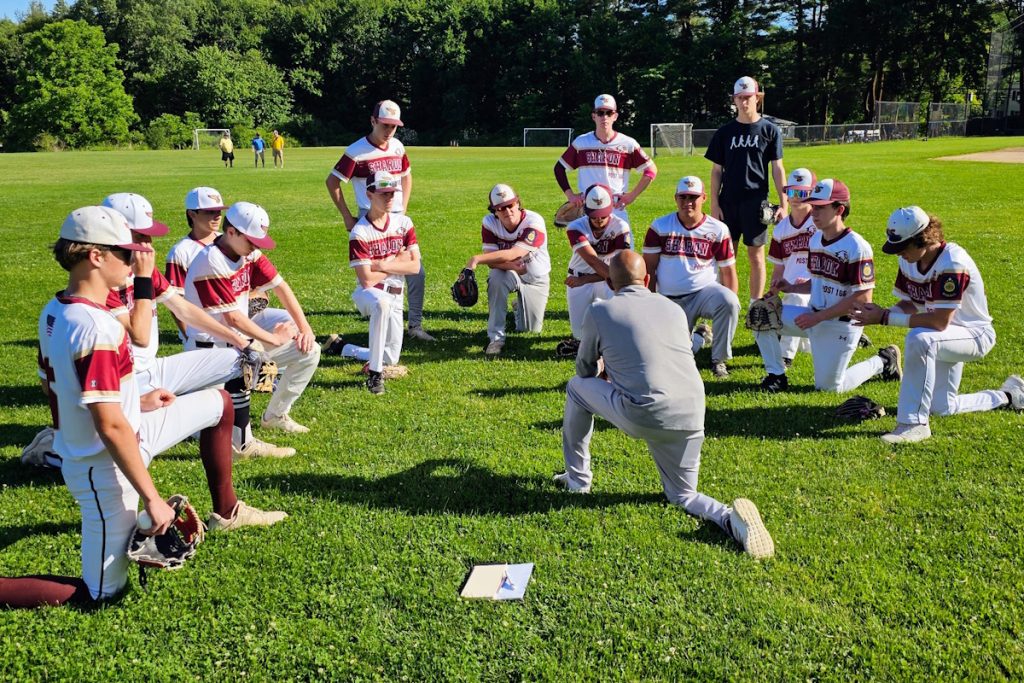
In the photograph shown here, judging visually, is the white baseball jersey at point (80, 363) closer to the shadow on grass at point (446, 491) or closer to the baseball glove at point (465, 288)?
the shadow on grass at point (446, 491)

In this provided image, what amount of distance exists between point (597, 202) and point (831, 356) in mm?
3000

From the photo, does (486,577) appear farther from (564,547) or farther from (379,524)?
(379,524)

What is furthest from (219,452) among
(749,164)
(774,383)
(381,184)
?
(749,164)

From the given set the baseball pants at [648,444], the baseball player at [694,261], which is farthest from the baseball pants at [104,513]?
the baseball player at [694,261]

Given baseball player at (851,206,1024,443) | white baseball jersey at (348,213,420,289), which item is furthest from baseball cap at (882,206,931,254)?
white baseball jersey at (348,213,420,289)

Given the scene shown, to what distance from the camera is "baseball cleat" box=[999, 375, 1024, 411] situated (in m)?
7.18

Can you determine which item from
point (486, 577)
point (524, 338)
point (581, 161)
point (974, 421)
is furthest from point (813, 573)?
point (581, 161)

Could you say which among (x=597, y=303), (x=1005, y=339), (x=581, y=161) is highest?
(x=581, y=161)

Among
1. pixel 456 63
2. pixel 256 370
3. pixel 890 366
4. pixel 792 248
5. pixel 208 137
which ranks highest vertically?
pixel 456 63

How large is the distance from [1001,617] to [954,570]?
0.47 m

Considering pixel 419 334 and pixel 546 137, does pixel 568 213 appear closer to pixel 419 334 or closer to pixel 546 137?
pixel 419 334

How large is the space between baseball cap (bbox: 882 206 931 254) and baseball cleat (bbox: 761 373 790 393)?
1.90 metres

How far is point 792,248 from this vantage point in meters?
→ 8.93

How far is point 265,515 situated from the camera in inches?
213
